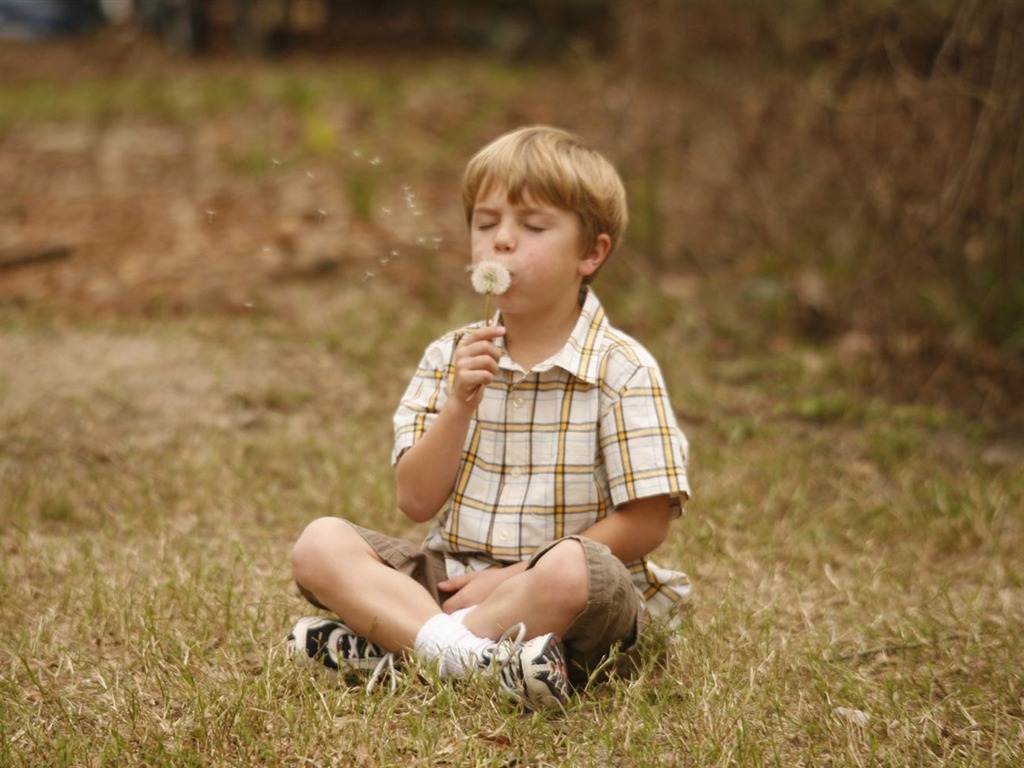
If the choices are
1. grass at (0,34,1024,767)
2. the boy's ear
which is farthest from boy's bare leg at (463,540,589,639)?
the boy's ear

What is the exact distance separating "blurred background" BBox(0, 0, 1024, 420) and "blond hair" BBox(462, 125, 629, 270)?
467 millimetres

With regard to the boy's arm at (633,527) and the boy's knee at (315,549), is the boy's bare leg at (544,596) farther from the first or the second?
the boy's knee at (315,549)

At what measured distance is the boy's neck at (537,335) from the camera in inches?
98.1

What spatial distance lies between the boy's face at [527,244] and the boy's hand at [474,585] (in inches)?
20.6

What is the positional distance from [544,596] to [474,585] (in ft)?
0.81

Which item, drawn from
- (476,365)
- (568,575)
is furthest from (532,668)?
(476,365)

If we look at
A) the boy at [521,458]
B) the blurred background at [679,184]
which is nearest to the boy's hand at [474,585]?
the boy at [521,458]

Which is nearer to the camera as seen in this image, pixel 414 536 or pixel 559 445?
pixel 559 445

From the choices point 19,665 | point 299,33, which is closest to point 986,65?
point 19,665

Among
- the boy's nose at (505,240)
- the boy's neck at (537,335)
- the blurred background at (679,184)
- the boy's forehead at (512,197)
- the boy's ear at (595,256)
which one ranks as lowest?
the blurred background at (679,184)

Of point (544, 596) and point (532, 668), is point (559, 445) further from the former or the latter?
point (532, 668)

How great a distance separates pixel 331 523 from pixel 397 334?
2487 mm

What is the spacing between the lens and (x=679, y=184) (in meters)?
6.82

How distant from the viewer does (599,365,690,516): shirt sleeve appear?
233cm
